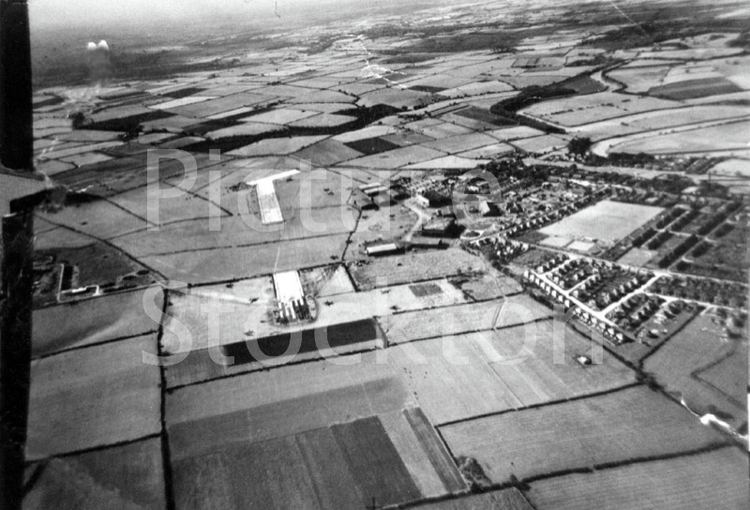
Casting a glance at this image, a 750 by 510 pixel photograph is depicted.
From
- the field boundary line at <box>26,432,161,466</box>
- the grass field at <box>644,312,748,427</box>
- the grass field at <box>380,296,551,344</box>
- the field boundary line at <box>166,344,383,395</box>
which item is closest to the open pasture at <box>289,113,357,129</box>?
the grass field at <box>380,296,551,344</box>

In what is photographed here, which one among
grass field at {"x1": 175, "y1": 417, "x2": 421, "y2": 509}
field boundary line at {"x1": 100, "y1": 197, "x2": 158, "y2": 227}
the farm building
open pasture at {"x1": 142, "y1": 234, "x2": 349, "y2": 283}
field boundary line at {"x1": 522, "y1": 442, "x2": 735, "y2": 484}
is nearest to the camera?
grass field at {"x1": 175, "y1": 417, "x2": 421, "y2": 509}

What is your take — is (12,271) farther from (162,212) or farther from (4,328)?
(162,212)

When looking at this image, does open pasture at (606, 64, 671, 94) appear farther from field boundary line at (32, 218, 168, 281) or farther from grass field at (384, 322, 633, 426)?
field boundary line at (32, 218, 168, 281)

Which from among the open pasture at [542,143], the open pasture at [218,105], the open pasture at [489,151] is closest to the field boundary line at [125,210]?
the open pasture at [218,105]

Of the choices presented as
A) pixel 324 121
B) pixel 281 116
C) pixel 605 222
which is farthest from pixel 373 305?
pixel 281 116

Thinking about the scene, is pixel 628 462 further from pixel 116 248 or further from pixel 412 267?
pixel 116 248
